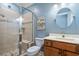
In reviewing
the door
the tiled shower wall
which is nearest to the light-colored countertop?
the door

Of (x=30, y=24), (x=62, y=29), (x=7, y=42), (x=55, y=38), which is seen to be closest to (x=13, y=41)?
(x=7, y=42)

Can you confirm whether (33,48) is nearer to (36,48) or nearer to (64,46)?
(36,48)

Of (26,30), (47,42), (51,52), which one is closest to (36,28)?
(26,30)

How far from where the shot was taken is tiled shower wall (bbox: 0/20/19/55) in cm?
172

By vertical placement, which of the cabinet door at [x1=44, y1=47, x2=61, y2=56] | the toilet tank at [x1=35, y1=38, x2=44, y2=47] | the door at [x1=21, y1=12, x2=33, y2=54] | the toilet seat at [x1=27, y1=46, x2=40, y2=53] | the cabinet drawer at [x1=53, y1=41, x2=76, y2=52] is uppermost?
the door at [x1=21, y1=12, x2=33, y2=54]

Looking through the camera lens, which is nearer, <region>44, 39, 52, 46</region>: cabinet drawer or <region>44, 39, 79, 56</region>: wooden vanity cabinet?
<region>44, 39, 79, 56</region>: wooden vanity cabinet

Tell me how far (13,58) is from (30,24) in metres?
0.52

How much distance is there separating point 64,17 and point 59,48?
1.42 ft

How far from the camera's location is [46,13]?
1.73 m

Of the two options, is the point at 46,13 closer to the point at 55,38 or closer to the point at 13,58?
the point at 55,38

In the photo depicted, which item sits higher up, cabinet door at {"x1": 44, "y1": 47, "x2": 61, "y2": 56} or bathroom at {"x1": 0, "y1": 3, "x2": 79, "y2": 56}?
bathroom at {"x1": 0, "y1": 3, "x2": 79, "y2": 56}

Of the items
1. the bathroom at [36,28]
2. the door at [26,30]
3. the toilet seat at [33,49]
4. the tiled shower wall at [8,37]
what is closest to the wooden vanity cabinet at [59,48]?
the bathroom at [36,28]

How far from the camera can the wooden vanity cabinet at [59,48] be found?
5.40ft

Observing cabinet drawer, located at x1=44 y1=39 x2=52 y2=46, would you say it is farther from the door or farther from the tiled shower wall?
the tiled shower wall
